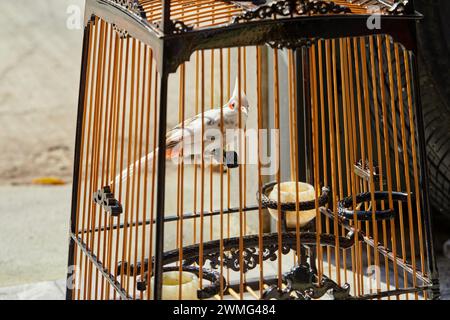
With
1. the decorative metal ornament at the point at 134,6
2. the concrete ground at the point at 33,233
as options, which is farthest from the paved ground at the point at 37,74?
the decorative metal ornament at the point at 134,6

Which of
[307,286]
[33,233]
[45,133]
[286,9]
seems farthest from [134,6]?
[45,133]

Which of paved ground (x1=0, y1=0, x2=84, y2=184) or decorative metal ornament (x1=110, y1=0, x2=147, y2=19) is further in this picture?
paved ground (x1=0, y1=0, x2=84, y2=184)

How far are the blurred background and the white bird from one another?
2.11 feet

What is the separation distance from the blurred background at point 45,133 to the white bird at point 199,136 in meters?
0.64

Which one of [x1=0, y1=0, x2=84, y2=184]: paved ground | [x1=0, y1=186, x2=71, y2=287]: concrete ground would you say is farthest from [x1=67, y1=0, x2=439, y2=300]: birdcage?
[x1=0, y1=0, x2=84, y2=184]: paved ground

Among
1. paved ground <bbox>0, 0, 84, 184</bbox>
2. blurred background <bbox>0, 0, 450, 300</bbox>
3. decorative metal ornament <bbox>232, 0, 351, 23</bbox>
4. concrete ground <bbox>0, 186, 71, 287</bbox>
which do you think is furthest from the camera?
paved ground <bbox>0, 0, 84, 184</bbox>

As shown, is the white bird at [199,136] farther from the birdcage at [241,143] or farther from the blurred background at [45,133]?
the blurred background at [45,133]

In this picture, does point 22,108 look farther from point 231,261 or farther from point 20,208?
point 231,261

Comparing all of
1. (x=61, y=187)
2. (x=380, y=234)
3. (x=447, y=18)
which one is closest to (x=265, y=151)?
(x=380, y=234)

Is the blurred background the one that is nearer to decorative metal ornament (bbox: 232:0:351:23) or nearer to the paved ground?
the paved ground

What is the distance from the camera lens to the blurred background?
1332 millimetres

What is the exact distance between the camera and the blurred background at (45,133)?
133 cm

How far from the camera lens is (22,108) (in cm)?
327
